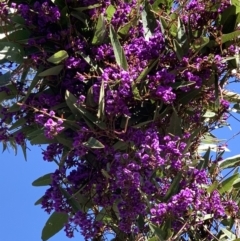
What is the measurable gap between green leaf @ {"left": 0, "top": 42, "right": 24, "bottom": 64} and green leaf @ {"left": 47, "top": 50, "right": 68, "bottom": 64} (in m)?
0.17

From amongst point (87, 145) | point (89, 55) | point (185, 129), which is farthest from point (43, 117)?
point (185, 129)

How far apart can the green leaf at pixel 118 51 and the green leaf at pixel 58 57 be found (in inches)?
6.3

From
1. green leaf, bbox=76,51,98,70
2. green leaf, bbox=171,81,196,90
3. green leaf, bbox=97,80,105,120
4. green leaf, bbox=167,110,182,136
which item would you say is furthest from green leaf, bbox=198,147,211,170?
green leaf, bbox=76,51,98,70

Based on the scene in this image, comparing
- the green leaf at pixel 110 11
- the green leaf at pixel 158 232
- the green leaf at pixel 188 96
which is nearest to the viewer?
the green leaf at pixel 158 232

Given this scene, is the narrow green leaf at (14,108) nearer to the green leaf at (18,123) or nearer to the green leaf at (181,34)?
the green leaf at (18,123)

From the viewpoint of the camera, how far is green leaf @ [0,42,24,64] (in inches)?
77.5

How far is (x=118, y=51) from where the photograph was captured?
1.79 meters

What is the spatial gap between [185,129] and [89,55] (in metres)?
0.40

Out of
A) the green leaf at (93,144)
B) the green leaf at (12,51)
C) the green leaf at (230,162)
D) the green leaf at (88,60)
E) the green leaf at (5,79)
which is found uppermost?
the green leaf at (12,51)

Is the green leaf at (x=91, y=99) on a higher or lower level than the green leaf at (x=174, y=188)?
higher

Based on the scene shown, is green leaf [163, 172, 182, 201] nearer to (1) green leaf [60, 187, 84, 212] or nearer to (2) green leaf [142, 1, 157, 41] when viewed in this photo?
(1) green leaf [60, 187, 84, 212]

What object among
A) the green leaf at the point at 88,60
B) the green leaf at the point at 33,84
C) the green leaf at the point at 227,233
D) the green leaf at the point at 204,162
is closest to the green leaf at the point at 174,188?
the green leaf at the point at 204,162

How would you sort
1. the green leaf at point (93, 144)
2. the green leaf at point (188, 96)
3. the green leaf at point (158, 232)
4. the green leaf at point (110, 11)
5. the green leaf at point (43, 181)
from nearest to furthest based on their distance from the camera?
the green leaf at point (158, 232)
the green leaf at point (93, 144)
the green leaf at point (188, 96)
the green leaf at point (110, 11)
the green leaf at point (43, 181)

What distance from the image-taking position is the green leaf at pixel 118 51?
69.6 inches
